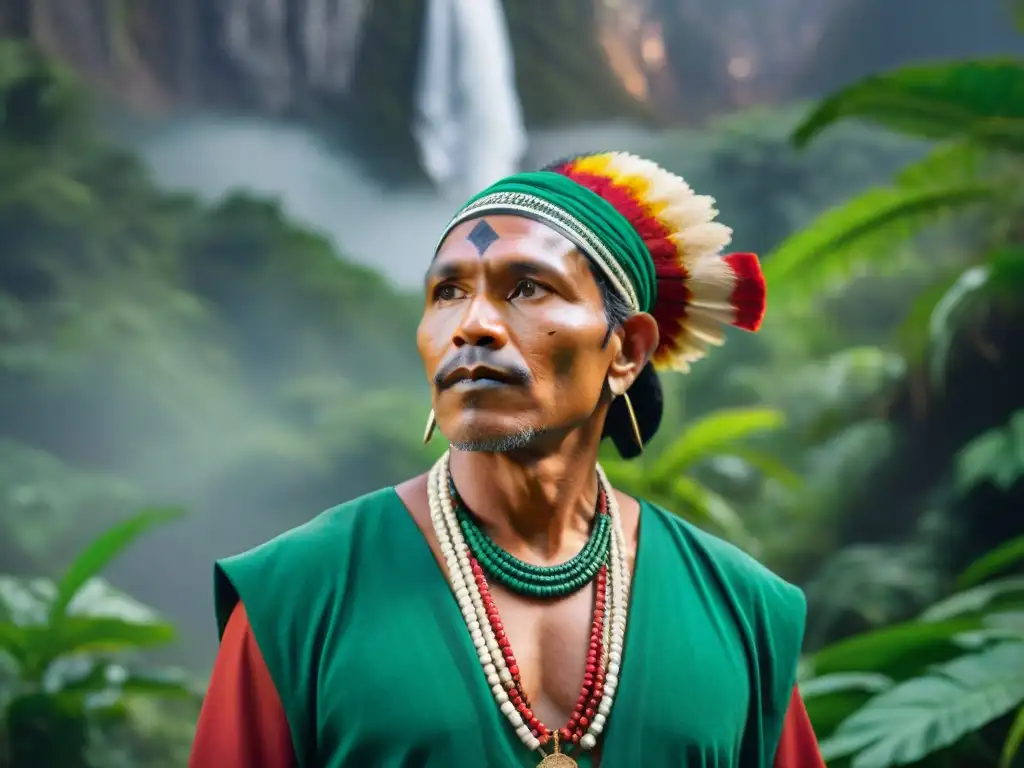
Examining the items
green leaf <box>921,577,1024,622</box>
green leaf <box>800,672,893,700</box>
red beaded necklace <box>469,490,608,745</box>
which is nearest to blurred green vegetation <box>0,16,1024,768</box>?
green leaf <box>921,577,1024,622</box>

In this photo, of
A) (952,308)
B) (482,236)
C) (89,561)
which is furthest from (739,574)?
(952,308)

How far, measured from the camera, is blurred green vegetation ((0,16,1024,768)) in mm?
3408

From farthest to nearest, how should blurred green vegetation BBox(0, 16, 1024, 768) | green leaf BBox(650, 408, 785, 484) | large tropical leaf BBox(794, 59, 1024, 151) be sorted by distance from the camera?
green leaf BBox(650, 408, 785, 484)
blurred green vegetation BBox(0, 16, 1024, 768)
large tropical leaf BBox(794, 59, 1024, 151)

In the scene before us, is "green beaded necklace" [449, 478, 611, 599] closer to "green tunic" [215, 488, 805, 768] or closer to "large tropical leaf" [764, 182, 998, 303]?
"green tunic" [215, 488, 805, 768]

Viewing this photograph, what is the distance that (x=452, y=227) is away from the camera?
120 cm

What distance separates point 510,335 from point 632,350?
0.71 ft

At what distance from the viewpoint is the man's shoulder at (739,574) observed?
4.17 feet

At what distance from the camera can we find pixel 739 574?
1285 millimetres

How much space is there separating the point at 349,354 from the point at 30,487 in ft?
4.81

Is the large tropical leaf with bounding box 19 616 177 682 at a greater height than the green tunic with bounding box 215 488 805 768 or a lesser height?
greater

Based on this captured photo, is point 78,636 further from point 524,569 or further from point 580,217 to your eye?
point 580,217

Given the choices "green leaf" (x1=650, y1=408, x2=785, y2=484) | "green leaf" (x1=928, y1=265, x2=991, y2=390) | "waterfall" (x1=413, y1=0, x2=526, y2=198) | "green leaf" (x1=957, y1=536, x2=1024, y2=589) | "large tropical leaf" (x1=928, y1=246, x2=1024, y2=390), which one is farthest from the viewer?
"waterfall" (x1=413, y1=0, x2=526, y2=198)

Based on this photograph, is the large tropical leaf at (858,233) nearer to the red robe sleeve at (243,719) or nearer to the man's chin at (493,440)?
the man's chin at (493,440)

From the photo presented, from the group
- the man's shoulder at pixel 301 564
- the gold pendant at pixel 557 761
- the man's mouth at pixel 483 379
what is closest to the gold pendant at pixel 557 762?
the gold pendant at pixel 557 761
